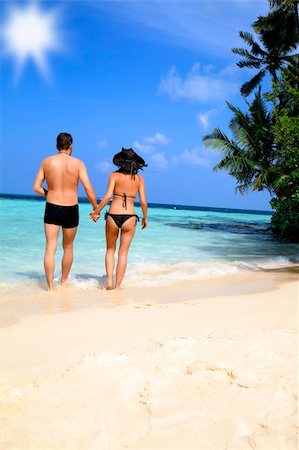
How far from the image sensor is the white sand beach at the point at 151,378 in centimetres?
196

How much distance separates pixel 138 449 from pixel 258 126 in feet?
69.3

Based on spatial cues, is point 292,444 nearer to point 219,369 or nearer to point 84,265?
point 219,369

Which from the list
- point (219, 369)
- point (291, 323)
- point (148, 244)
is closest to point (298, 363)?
point (219, 369)

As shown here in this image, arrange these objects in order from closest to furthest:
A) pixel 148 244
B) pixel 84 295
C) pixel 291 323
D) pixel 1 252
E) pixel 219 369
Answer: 1. pixel 219 369
2. pixel 291 323
3. pixel 84 295
4. pixel 1 252
5. pixel 148 244

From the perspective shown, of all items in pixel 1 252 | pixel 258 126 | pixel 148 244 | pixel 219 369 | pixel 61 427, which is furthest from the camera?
pixel 258 126

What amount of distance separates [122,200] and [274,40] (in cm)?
2338

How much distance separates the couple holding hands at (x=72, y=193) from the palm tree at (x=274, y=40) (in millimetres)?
23135

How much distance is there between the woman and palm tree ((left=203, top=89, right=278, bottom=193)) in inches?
611

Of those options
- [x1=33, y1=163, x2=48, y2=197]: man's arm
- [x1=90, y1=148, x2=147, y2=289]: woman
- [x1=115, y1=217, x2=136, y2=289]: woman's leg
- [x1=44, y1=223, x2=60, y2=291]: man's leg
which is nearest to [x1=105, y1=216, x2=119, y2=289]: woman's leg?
[x1=90, y1=148, x2=147, y2=289]: woman

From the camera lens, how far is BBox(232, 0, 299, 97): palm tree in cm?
2500

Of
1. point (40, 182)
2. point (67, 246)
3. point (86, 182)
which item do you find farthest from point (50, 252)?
point (86, 182)

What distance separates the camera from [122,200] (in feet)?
19.9

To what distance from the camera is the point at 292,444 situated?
1859 millimetres

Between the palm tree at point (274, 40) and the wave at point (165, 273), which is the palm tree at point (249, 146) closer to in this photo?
the palm tree at point (274, 40)
